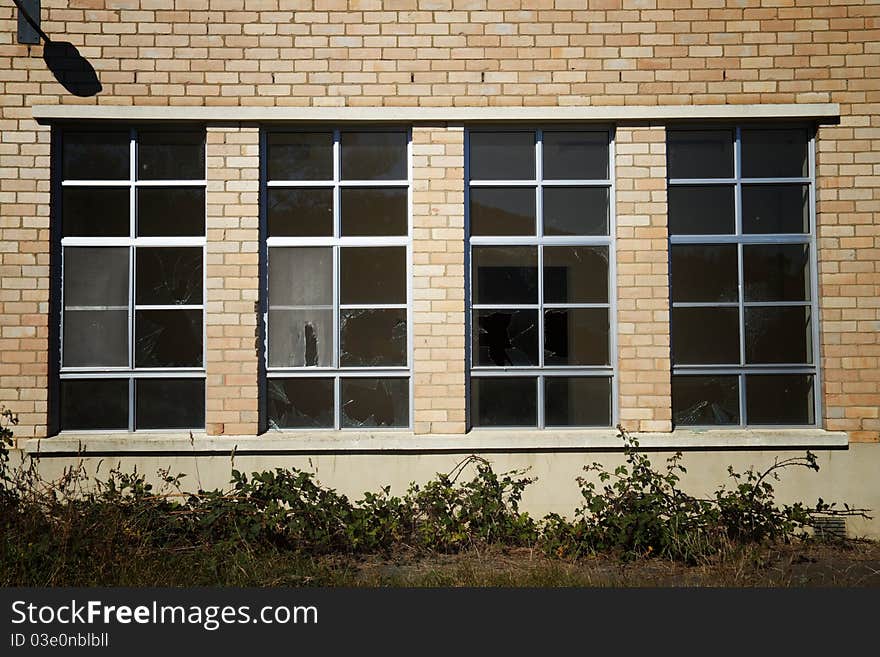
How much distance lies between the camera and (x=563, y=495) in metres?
6.98

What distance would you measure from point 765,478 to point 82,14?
7.15 meters

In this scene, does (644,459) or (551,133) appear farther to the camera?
(551,133)

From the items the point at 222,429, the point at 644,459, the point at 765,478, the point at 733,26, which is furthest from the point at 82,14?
the point at 765,478

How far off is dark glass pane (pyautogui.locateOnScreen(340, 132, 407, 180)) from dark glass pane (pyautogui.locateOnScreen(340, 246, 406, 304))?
67 centimetres

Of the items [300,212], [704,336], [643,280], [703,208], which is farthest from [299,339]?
[703,208]

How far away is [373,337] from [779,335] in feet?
11.9

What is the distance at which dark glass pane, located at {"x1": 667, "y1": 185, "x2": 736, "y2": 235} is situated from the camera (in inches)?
287

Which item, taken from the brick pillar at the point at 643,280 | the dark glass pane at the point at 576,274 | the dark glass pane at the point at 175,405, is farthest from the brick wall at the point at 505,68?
the dark glass pane at the point at 576,274

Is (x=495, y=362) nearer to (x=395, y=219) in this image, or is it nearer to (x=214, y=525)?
(x=395, y=219)

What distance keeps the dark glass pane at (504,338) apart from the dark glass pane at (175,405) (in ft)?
8.12

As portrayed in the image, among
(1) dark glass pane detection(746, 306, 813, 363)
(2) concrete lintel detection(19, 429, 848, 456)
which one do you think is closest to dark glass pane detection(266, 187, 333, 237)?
(2) concrete lintel detection(19, 429, 848, 456)

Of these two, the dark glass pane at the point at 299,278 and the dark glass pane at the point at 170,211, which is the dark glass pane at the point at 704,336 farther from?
the dark glass pane at the point at 170,211

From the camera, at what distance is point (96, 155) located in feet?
23.8

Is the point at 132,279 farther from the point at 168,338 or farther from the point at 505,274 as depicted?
the point at 505,274
